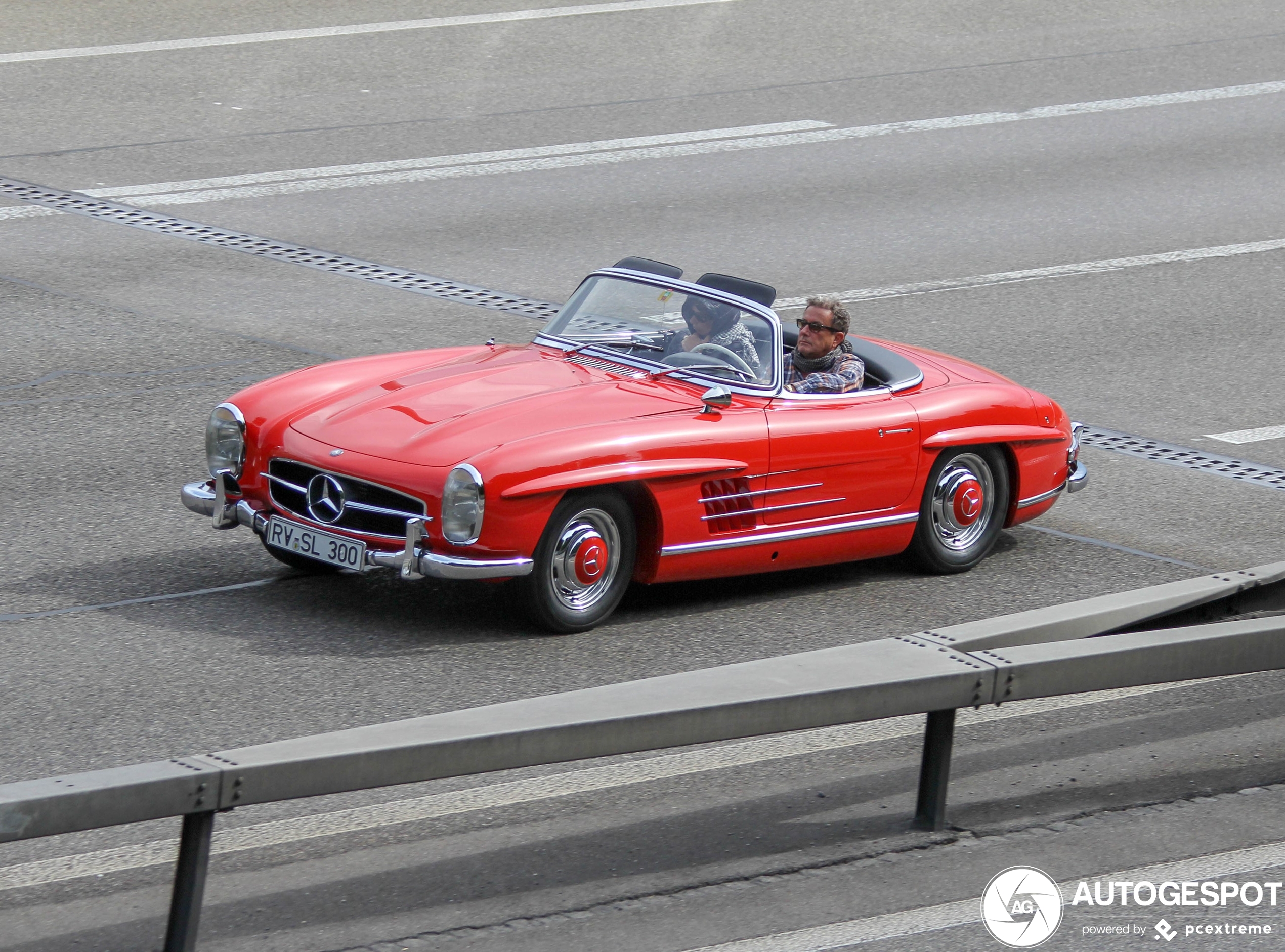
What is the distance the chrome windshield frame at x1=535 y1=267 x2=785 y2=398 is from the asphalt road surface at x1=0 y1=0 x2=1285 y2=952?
864 mm

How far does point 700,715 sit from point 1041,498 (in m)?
3.91

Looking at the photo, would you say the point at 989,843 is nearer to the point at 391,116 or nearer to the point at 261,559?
the point at 261,559

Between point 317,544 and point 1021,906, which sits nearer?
point 1021,906

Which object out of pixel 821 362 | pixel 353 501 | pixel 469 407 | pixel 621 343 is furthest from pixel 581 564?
pixel 821 362

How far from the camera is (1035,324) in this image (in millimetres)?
12086

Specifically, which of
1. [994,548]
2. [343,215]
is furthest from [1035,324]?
[343,215]

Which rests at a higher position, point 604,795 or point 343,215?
point 343,215

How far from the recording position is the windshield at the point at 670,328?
7.99 m

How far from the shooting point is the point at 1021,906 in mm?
5215

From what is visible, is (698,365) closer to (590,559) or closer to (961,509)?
(590,559)

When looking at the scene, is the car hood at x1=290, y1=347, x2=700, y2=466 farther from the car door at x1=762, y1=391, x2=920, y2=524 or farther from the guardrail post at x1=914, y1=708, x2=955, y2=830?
the guardrail post at x1=914, y1=708, x2=955, y2=830

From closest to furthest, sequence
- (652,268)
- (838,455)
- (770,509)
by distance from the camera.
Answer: (770,509), (838,455), (652,268)

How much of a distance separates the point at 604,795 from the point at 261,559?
8.56 ft

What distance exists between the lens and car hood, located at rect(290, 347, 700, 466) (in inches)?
282
